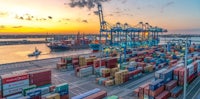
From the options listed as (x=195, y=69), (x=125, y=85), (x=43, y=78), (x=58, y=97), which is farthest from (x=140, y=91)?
(x=195, y=69)

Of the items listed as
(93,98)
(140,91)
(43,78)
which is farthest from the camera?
(43,78)

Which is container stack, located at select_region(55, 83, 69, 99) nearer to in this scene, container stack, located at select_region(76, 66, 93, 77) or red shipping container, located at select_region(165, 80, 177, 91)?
container stack, located at select_region(76, 66, 93, 77)

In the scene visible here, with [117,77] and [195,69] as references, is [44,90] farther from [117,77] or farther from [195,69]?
[195,69]

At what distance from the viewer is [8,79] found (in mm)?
26984

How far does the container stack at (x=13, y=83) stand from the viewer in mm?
26531

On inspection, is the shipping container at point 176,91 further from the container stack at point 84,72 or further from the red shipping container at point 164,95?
the container stack at point 84,72

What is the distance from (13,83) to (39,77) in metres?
5.13

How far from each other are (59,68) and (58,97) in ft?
93.0

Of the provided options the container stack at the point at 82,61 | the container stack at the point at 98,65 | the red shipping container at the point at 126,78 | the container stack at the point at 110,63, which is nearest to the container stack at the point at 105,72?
the container stack at the point at 98,65

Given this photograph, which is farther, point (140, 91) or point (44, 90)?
point (140, 91)

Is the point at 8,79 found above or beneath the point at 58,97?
above

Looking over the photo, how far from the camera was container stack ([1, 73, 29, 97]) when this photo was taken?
26.5 meters

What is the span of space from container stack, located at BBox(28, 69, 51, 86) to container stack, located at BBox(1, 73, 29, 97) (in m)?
1.03

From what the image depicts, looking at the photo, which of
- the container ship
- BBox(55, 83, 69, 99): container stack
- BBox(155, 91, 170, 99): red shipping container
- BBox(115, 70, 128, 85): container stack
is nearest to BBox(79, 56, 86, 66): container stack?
BBox(115, 70, 128, 85): container stack
